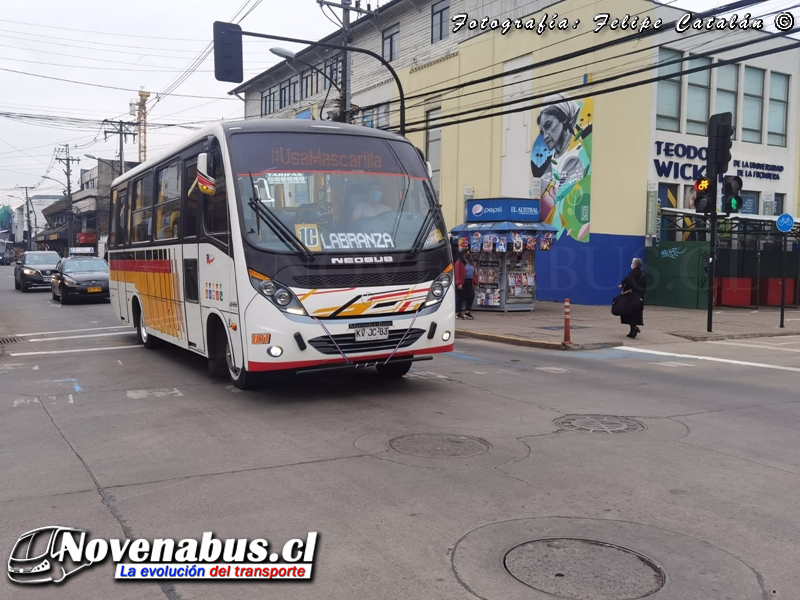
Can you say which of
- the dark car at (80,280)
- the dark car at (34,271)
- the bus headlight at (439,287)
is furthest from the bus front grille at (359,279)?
the dark car at (34,271)

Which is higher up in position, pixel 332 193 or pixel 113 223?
pixel 332 193

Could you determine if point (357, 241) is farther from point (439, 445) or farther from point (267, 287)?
point (439, 445)

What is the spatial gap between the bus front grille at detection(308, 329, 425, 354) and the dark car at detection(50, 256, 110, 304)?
744 inches

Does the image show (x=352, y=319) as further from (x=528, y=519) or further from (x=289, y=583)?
(x=289, y=583)

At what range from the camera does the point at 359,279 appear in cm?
834

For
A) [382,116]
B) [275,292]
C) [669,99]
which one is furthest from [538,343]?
[382,116]

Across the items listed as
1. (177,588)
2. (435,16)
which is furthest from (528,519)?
(435,16)

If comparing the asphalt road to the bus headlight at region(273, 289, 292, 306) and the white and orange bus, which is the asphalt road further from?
the bus headlight at region(273, 289, 292, 306)

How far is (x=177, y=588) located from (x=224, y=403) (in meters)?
4.81

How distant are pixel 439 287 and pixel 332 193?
172 cm

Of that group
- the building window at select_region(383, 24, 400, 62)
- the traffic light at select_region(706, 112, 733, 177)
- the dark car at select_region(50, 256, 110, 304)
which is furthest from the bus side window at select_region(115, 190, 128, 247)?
the building window at select_region(383, 24, 400, 62)

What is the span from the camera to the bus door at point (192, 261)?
9773mm

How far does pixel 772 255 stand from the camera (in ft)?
83.8

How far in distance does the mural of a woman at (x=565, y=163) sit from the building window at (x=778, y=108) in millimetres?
10076
